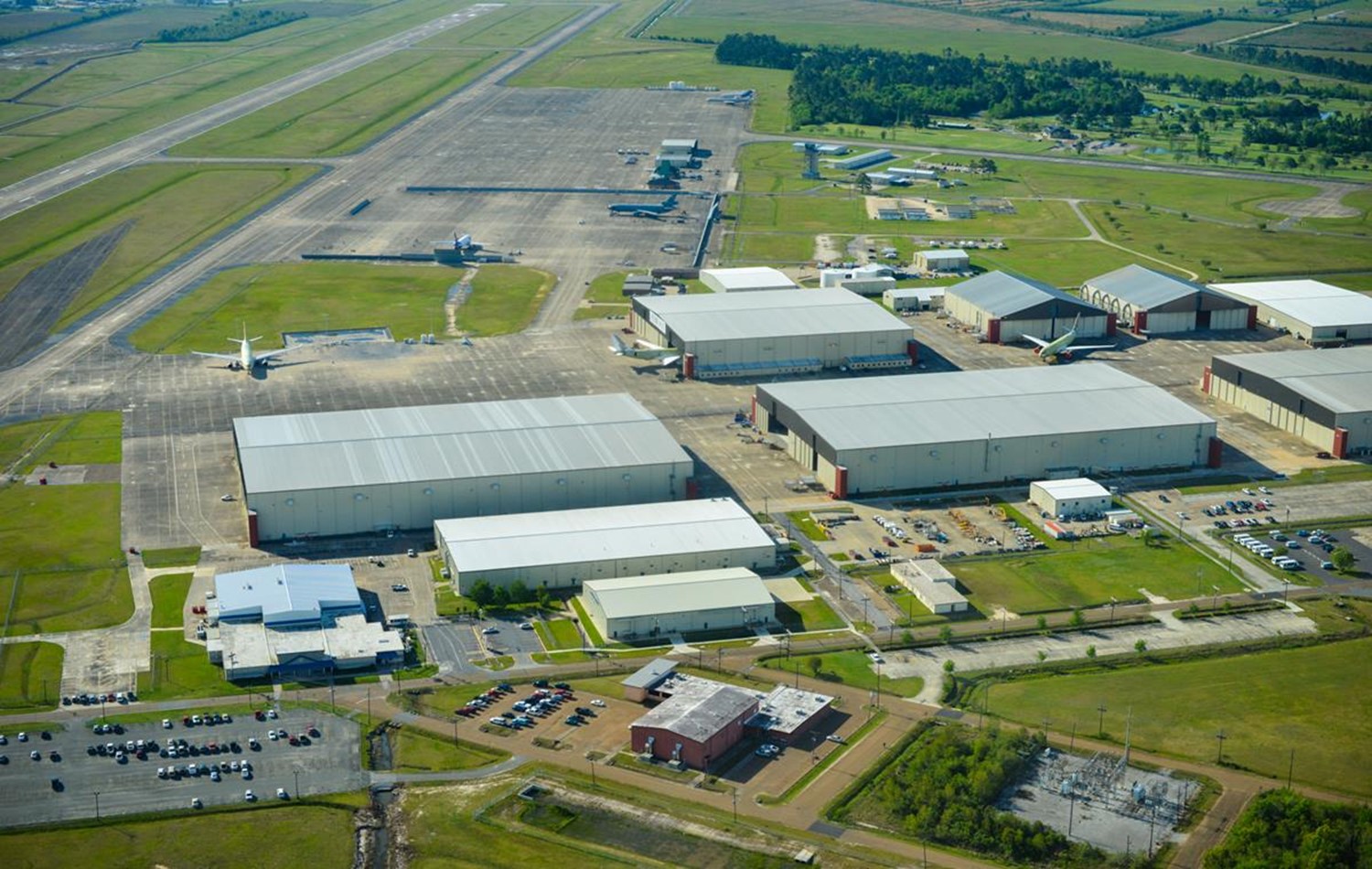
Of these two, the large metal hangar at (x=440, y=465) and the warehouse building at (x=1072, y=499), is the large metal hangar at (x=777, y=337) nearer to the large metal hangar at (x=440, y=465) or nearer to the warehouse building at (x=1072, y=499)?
the large metal hangar at (x=440, y=465)

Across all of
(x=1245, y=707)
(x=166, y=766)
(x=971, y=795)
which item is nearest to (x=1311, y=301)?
(x=1245, y=707)

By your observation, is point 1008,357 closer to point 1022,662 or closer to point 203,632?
point 1022,662

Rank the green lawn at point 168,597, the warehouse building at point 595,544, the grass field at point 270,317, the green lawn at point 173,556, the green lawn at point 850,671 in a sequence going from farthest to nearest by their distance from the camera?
the grass field at point 270,317 → the green lawn at point 173,556 → the warehouse building at point 595,544 → the green lawn at point 168,597 → the green lawn at point 850,671

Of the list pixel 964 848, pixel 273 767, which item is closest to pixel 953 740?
pixel 964 848

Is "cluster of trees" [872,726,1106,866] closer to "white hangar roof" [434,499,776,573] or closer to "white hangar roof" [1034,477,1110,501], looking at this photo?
"white hangar roof" [434,499,776,573]

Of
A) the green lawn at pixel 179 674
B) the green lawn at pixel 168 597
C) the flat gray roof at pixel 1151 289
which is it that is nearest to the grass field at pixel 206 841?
the green lawn at pixel 179 674
